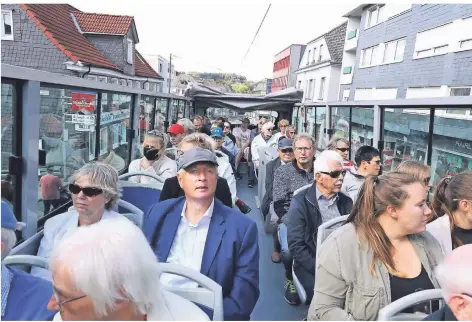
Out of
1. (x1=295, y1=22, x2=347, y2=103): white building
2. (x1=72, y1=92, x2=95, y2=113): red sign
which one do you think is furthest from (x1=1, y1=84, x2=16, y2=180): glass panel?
(x1=295, y1=22, x2=347, y2=103): white building

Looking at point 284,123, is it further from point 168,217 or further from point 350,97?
point 350,97

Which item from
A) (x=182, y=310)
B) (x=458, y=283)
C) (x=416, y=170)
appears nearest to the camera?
(x=458, y=283)

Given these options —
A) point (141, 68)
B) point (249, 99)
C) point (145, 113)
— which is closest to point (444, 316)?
point (145, 113)

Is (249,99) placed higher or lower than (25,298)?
higher

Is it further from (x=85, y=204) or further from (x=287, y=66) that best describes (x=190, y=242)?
(x=287, y=66)

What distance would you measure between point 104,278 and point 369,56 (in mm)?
24212

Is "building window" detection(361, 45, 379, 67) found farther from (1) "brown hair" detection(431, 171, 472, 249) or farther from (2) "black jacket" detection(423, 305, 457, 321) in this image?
(2) "black jacket" detection(423, 305, 457, 321)

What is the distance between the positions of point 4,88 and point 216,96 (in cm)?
939

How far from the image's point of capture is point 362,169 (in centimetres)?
400

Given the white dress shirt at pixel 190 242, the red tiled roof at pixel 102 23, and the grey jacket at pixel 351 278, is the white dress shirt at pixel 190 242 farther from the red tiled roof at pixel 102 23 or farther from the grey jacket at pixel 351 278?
the red tiled roof at pixel 102 23

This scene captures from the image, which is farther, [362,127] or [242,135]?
[242,135]

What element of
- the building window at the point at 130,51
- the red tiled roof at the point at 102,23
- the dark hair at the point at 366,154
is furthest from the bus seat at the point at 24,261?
the building window at the point at 130,51

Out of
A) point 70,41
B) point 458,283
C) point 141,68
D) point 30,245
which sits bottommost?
point 30,245

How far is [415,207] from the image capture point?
2100mm
